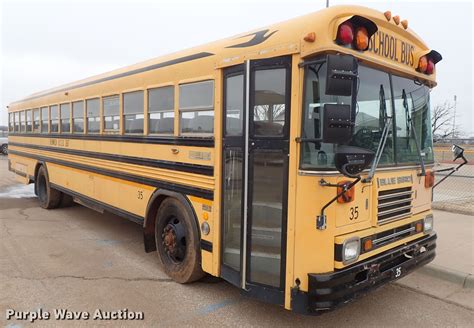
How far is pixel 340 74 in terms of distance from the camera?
2584 mm

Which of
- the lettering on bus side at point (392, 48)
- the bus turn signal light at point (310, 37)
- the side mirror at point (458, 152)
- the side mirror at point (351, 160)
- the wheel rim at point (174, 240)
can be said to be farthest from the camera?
the wheel rim at point (174, 240)

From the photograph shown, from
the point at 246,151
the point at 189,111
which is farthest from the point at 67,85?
the point at 246,151

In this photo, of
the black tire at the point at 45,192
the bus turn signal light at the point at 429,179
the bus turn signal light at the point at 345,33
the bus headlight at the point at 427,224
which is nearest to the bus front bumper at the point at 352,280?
the bus headlight at the point at 427,224

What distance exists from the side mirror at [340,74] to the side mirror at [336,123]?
0.10 metres

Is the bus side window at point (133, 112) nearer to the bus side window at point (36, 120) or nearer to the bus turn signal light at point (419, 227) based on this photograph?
the bus turn signal light at point (419, 227)

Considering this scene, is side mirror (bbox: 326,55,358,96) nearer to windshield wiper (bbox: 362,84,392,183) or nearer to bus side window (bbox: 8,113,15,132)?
windshield wiper (bbox: 362,84,392,183)

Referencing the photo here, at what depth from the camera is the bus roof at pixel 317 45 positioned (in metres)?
2.90

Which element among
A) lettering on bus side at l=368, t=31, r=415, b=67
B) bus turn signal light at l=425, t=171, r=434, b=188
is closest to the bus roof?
lettering on bus side at l=368, t=31, r=415, b=67

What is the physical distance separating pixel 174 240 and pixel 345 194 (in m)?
2.12

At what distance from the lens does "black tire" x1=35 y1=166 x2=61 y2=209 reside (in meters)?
8.29

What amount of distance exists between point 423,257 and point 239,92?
241 centimetres

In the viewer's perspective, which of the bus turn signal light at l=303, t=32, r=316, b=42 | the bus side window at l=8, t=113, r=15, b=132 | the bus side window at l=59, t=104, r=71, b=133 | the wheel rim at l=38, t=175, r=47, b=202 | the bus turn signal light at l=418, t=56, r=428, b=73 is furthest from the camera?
the bus side window at l=8, t=113, r=15, b=132

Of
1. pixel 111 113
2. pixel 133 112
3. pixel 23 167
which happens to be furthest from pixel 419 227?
pixel 23 167

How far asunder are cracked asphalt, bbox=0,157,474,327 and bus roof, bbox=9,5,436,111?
229 cm
